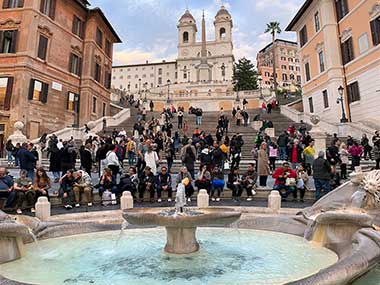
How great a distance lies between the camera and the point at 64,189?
984 centimetres

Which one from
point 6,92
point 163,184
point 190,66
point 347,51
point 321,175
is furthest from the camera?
point 190,66

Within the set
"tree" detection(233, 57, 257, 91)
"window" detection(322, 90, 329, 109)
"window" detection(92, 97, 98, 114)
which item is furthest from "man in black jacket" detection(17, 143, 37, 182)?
"tree" detection(233, 57, 257, 91)

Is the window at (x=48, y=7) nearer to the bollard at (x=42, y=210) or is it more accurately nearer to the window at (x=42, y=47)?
the window at (x=42, y=47)

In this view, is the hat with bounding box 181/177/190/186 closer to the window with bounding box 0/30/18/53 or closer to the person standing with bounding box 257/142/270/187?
the person standing with bounding box 257/142/270/187

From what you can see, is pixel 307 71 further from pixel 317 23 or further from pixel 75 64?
pixel 75 64

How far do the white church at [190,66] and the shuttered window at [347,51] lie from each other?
42769 millimetres

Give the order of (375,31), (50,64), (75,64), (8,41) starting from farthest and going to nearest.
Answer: (75,64) < (50,64) < (8,41) < (375,31)

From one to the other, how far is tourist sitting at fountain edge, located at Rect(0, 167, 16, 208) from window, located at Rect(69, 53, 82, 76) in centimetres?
2365

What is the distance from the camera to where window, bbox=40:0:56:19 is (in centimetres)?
2694

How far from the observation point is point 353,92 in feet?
81.3

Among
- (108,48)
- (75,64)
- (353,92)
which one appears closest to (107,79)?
(108,48)

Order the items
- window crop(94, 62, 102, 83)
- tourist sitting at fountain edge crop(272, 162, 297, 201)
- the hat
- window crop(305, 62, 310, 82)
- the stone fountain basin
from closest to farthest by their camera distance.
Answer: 1. the stone fountain basin
2. the hat
3. tourist sitting at fountain edge crop(272, 162, 297, 201)
4. window crop(305, 62, 310, 82)
5. window crop(94, 62, 102, 83)

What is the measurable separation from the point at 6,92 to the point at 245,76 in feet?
165

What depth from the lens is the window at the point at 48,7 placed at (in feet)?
88.4
